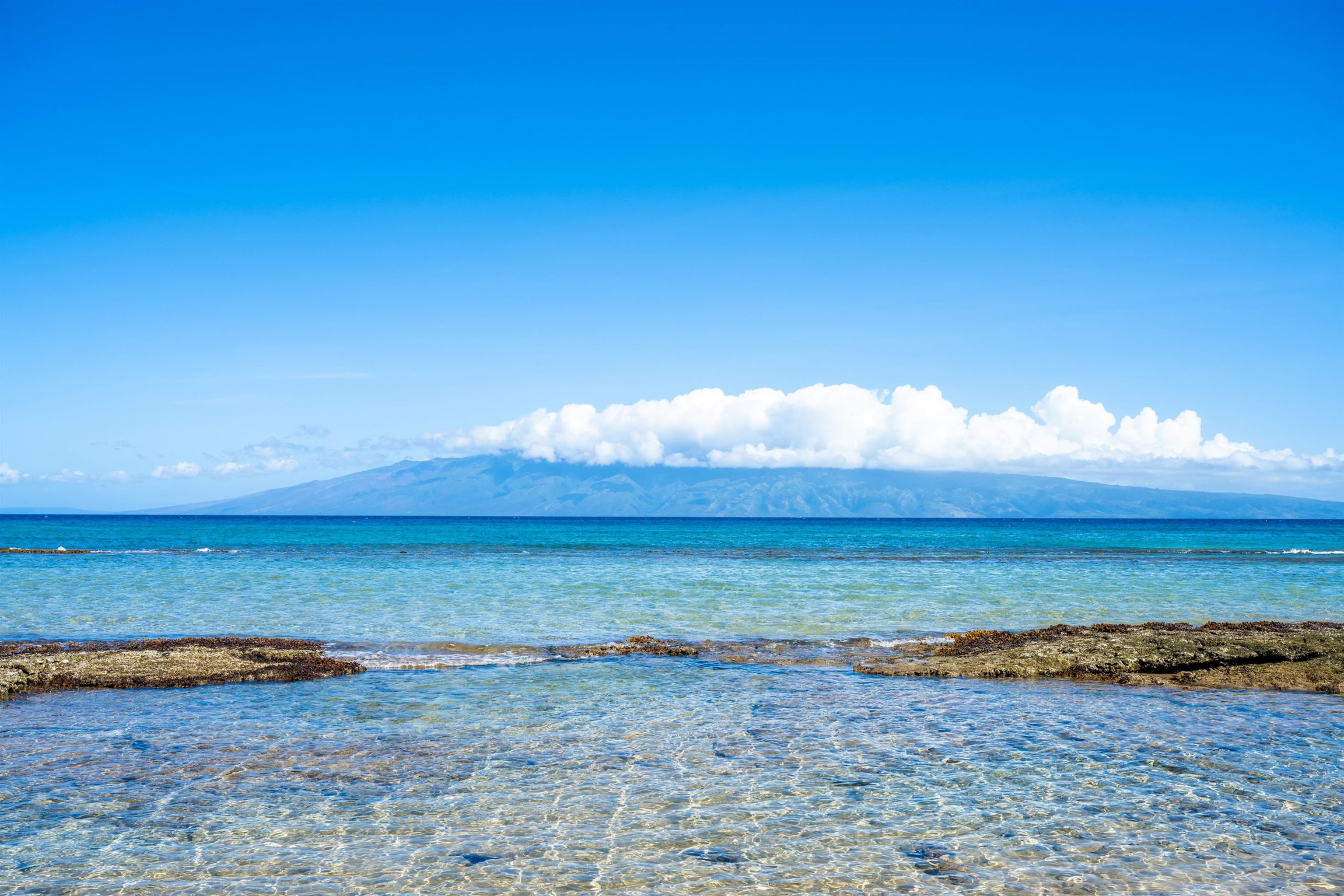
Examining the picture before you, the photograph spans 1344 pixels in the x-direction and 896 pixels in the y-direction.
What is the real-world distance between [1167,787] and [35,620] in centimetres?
3433

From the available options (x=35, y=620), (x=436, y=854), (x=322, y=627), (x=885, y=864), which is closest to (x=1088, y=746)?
(x=885, y=864)

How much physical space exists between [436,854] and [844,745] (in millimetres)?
7127

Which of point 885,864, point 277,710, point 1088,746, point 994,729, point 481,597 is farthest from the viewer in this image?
point 481,597

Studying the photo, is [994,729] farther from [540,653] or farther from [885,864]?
[540,653]

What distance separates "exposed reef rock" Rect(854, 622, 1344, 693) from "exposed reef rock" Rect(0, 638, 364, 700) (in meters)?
13.9

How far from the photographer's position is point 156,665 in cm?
1983

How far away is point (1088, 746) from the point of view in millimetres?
13969

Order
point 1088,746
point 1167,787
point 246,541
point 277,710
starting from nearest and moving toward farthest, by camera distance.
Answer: point 1167,787
point 1088,746
point 277,710
point 246,541

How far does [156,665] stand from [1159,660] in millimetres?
23883

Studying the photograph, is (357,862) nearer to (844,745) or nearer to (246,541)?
(844,745)

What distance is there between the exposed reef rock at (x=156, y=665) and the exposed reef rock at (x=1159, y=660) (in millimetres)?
13901

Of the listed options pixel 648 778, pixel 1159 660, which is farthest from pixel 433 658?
pixel 1159 660

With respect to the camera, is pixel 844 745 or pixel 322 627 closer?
pixel 844 745

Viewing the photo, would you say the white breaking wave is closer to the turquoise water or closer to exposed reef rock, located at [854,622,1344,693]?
the turquoise water
